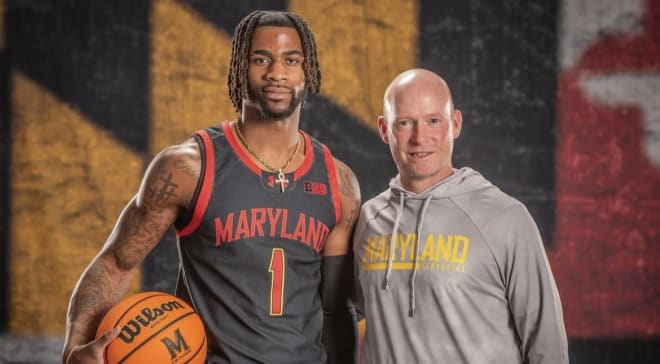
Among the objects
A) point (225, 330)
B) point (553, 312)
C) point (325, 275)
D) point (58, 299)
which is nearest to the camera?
point (553, 312)

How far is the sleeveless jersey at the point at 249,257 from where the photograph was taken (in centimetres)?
196

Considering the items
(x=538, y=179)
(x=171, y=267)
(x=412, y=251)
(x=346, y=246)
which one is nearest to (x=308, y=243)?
(x=346, y=246)

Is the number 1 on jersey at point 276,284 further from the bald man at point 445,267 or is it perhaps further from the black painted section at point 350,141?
the black painted section at point 350,141

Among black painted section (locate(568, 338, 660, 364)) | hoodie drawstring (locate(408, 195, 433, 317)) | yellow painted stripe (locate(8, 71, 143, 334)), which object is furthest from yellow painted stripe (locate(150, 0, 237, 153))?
black painted section (locate(568, 338, 660, 364))

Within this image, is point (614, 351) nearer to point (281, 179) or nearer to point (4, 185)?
point (281, 179)

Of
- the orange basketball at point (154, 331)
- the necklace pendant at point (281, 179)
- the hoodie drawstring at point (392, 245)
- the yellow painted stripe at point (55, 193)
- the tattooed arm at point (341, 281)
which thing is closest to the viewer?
the orange basketball at point (154, 331)

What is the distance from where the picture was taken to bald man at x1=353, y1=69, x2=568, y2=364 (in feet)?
6.04

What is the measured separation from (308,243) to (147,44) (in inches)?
86.4

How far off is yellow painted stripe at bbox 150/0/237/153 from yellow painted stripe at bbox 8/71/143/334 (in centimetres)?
28

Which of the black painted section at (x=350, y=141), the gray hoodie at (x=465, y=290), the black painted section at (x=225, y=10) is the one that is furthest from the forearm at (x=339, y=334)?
the black painted section at (x=225, y=10)

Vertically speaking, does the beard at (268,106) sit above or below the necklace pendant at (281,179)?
above

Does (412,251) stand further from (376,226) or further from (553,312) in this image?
(553,312)

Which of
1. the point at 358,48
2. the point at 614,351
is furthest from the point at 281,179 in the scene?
the point at 614,351

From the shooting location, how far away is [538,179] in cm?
390
